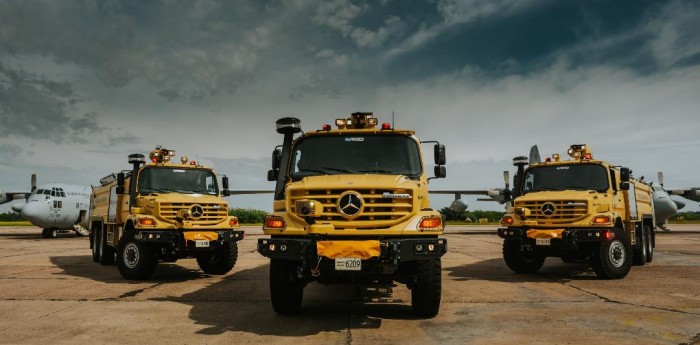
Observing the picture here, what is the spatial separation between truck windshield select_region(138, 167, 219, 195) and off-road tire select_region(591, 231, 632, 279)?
30.9 feet

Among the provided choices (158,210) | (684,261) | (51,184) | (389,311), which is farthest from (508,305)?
(51,184)

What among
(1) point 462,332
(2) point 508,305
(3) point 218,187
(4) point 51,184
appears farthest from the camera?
(4) point 51,184

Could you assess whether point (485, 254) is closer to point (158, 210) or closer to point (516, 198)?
point (516, 198)

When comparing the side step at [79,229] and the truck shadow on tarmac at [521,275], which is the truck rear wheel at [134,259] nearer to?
the truck shadow on tarmac at [521,275]

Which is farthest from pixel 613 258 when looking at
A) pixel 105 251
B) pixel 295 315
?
pixel 105 251

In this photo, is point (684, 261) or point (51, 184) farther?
point (51, 184)

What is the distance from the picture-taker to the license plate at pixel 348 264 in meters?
6.34

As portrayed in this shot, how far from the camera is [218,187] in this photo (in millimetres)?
13516

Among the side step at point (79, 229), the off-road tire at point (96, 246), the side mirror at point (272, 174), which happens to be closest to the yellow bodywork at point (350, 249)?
the side mirror at point (272, 174)

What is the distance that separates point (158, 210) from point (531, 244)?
8581 millimetres

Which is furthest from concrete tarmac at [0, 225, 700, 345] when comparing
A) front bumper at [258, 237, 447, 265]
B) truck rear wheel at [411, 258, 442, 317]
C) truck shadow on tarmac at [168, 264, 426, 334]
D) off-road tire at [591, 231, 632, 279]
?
front bumper at [258, 237, 447, 265]

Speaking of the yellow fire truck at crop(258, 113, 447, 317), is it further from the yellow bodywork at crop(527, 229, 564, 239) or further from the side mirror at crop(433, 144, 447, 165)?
the yellow bodywork at crop(527, 229, 564, 239)

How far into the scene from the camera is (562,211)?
1161 cm

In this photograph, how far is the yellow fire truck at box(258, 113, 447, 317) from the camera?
6465 mm
